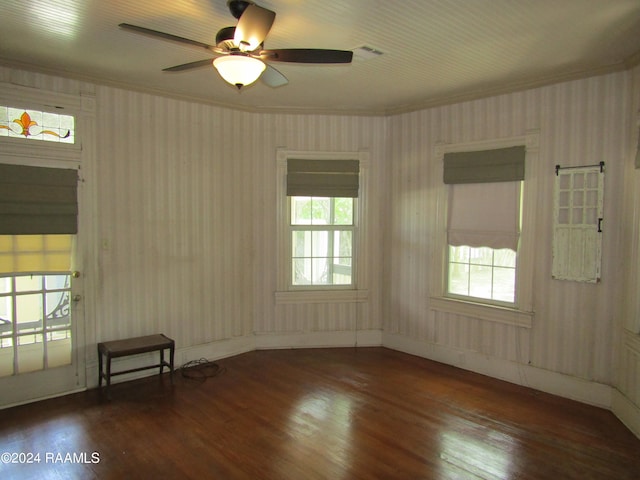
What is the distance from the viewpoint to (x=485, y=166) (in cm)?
416

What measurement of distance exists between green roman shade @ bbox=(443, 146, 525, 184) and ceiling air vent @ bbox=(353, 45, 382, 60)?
1.55 metres

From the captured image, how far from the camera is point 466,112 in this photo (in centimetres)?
435

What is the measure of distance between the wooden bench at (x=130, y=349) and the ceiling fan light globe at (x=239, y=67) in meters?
2.54

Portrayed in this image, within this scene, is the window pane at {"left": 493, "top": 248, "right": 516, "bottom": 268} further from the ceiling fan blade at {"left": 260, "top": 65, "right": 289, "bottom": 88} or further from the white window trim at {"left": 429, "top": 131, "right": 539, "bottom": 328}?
the ceiling fan blade at {"left": 260, "top": 65, "right": 289, "bottom": 88}

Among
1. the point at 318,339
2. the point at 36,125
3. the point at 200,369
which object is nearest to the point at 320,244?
the point at 318,339

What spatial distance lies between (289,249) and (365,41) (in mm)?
2531

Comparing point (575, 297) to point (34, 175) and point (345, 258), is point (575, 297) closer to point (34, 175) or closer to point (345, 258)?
point (345, 258)

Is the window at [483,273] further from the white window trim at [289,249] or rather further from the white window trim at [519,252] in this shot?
the white window trim at [289,249]

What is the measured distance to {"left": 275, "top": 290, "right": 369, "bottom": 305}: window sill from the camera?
16.3ft

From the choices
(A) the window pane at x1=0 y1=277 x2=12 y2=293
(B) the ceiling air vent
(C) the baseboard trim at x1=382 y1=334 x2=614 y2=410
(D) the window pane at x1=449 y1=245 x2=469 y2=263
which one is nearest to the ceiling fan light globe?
(B) the ceiling air vent

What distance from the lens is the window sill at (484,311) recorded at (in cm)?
397

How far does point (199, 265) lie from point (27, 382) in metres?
1.78

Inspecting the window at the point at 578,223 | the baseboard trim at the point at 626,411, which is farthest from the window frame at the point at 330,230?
the baseboard trim at the point at 626,411

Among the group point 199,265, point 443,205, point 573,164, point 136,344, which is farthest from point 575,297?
point 136,344
